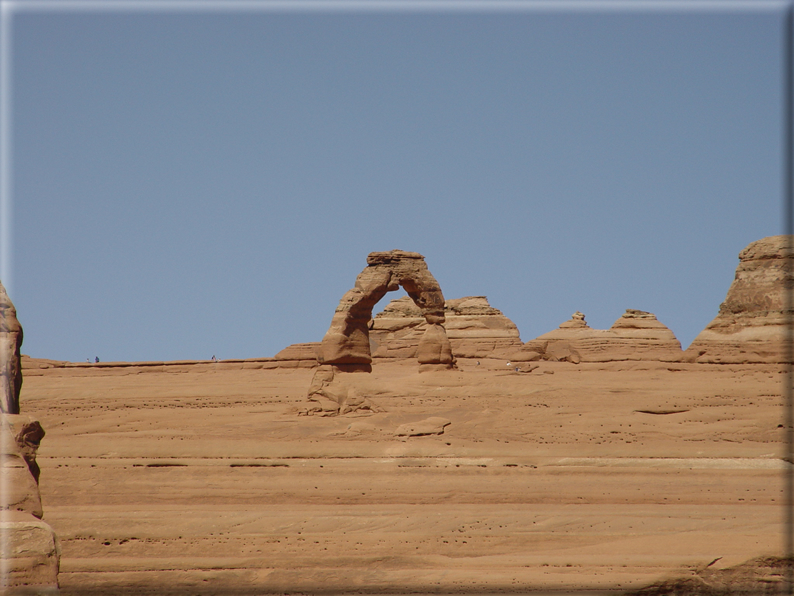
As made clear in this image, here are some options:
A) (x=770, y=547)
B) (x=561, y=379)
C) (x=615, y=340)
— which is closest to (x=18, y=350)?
(x=770, y=547)

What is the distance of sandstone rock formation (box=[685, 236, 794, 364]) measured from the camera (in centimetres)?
2381

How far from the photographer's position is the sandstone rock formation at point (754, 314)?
23.8 meters

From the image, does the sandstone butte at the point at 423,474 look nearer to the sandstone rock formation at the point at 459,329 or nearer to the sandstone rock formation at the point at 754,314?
the sandstone rock formation at the point at 754,314

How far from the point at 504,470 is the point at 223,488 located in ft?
17.6

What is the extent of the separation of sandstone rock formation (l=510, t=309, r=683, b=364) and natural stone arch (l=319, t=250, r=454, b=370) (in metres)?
13.2

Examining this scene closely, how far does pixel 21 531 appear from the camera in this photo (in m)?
7.95

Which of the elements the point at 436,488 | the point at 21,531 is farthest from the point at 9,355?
the point at 436,488

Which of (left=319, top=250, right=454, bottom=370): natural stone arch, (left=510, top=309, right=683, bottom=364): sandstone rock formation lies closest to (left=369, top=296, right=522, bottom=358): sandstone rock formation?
(left=510, top=309, right=683, bottom=364): sandstone rock formation

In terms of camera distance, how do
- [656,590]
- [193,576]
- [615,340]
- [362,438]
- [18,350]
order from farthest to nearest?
1. [615,340]
2. [362,438]
3. [193,576]
4. [656,590]
5. [18,350]

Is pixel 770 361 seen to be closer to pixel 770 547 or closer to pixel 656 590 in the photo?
pixel 770 547

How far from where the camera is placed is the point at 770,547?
13.9 meters

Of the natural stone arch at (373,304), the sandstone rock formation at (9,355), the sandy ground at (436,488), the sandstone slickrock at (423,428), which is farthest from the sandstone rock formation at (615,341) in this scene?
the sandstone rock formation at (9,355)

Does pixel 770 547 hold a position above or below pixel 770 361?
below

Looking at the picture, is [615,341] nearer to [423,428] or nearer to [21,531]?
[423,428]
